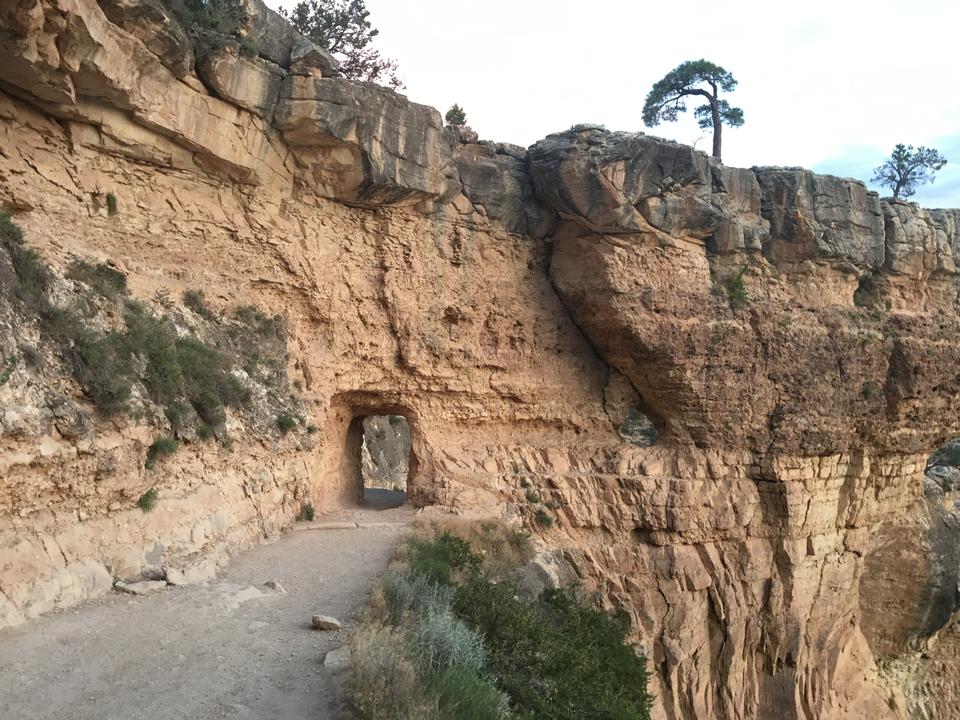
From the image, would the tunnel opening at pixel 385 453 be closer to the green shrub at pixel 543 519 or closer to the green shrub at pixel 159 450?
the green shrub at pixel 543 519

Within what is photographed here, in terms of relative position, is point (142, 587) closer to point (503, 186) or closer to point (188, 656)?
point (188, 656)

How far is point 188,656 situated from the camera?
6.83m

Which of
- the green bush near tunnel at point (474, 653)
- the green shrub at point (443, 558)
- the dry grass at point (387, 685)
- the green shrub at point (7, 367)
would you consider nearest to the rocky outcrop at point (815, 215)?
the green bush near tunnel at point (474, 653)

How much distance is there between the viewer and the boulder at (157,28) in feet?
35.4

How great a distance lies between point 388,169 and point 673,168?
6845 mm

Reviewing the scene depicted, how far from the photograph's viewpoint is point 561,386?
18297mm

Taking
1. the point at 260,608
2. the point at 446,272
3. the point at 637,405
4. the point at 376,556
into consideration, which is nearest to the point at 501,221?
the point at 446,272

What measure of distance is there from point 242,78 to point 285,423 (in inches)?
247

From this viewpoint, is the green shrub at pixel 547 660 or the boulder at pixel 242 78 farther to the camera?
the boulder at pixel 242 78

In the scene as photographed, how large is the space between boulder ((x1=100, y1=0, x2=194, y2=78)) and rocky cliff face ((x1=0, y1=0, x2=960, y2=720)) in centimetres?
5

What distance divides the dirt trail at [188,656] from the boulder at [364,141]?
8.33 metres

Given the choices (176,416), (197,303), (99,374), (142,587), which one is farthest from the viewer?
(197,303)

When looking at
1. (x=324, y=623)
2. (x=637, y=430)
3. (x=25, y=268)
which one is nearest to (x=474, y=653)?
(x=324, y=623)

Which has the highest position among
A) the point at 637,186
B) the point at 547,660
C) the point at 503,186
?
the point at 503,186
